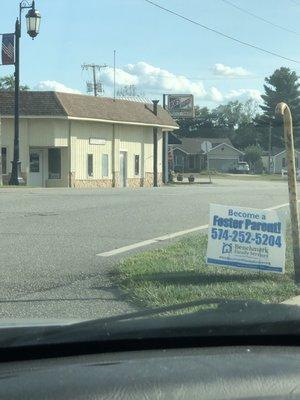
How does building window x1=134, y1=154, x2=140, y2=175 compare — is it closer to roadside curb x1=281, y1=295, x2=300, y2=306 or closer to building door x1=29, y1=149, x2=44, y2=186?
building door x1=29, y1=149, x2=44, y2=186

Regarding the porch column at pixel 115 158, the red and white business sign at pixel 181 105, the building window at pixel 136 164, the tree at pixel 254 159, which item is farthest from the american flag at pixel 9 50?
the tree at pixel 254 159

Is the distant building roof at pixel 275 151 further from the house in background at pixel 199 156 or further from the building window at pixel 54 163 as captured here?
the building window at pixel 54 163

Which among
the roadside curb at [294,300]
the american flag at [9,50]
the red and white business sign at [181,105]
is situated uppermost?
the red and white business sign at [181,105]

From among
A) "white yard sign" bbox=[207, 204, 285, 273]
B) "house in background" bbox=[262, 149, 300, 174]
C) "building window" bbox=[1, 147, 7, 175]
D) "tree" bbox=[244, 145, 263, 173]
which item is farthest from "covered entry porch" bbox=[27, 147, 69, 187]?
"house in background" bbox=[262, 149, 300, 174]

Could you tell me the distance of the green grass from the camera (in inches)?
270

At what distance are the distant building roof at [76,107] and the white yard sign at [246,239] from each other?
27.8 meters

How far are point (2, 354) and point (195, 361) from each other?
2.42 ft

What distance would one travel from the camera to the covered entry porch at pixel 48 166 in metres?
36.2

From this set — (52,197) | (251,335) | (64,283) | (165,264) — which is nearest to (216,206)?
(165,264)

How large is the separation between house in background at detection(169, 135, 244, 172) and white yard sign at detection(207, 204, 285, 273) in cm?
Result: 8189

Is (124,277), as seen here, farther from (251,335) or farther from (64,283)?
(251,335)

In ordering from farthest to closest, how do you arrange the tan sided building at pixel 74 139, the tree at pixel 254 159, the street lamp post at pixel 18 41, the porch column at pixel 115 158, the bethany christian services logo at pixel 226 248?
the tree at pixel 254 159 < the porch column at pixel 115 158 < the tan sided building at pixel 74 139 < the street lamp post at pixel 18 41 < the bethany christian services logo at pixel 226 248

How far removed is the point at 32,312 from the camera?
6.36 m

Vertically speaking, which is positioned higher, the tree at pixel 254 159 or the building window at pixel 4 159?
the tree at pixel 254 159
